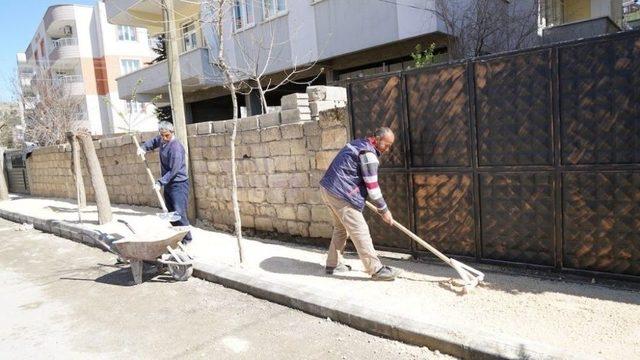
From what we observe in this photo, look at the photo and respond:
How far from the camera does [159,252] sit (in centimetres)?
545

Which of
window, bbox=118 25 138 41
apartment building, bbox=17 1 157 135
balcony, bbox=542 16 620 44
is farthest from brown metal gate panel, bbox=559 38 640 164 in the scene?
window, bbox=118 25 138 41

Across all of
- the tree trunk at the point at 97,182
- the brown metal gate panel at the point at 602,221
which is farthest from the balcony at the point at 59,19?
the brown metal gate panel at the point at 602,221

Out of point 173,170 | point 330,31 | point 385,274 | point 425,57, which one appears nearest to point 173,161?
point 173,170

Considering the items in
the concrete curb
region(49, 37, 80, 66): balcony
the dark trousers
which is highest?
region(49, 37, 80, 66): balcony

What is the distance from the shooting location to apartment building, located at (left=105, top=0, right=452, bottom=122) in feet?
38.8

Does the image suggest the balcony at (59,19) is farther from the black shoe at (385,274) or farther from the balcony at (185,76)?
the black shoe at (385,274)

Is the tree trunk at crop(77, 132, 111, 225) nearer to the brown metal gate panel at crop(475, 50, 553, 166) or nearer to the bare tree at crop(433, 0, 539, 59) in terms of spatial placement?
the brown metal gate panel at crop(475, 50, 553, 166)

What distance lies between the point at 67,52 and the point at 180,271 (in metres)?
43.1

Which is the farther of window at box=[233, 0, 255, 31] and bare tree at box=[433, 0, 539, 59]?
window at box=[233, 0, 255, 31]

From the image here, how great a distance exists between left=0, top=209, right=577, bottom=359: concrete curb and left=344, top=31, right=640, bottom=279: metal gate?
5.30ft

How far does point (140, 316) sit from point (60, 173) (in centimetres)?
1303

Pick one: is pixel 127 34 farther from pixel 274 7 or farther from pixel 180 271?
pixel 180 271

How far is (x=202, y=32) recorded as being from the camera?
17281 mm

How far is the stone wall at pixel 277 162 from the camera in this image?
641 centimetres
